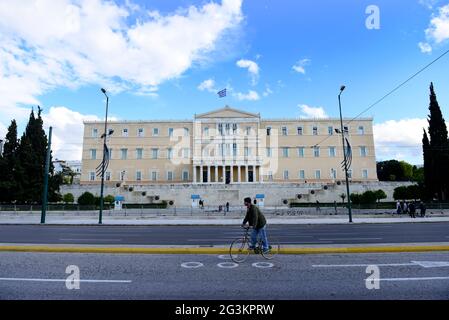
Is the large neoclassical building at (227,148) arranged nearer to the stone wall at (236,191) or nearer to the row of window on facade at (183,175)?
the row of window on facade at (183,175)

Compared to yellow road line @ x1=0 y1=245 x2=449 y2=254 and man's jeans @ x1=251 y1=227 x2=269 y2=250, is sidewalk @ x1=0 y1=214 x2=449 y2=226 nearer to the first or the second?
yellow road line @ x1=0 y1=245 x2=449 y2=254

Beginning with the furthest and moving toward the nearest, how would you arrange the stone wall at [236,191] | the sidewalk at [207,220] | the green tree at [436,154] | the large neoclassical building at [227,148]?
the large neoclassical building at [227,148] → the stone wall at [236,191] → the green tree at [436,154] → the sidewalk at [207,220]

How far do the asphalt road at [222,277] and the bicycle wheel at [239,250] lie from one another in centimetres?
25

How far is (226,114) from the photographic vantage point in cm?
6588

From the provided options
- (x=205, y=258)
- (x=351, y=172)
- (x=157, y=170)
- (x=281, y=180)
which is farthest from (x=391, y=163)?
(x=205, y=258)

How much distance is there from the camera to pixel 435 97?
1817 inches

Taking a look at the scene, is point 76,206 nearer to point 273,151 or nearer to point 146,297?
point 146,297

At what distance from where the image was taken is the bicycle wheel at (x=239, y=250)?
27.6 ft

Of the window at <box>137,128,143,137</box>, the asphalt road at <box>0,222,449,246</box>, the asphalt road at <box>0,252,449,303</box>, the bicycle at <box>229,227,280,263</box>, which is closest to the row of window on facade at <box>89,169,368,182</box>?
the window at <box>137,128,143,137</box>

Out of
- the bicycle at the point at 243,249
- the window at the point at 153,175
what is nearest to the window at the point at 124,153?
the window at the point at 153,175

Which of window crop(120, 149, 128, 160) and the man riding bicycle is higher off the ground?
window crop(120, 149, 128, 160)


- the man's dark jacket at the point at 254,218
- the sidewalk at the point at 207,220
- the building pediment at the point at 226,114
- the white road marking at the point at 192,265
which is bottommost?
the sidewalk at the point at 207,220

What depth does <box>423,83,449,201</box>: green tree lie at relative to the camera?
4169 centimetres

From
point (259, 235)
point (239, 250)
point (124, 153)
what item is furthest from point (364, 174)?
point (239, 250)
